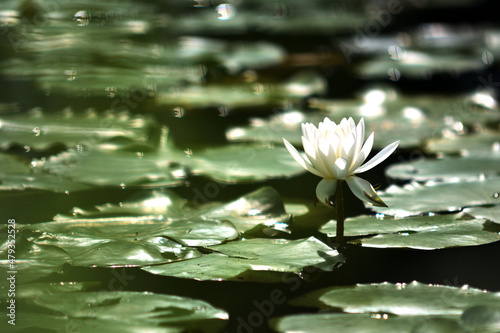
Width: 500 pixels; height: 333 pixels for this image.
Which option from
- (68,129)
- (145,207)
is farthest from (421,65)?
(145,207)

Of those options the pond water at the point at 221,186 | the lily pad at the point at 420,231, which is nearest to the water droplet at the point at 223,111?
Result: the pond water at the point at 221,186

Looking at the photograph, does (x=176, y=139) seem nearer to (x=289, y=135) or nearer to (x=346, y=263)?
(x=289, y=135)

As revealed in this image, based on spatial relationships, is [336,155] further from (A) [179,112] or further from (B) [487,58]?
(B) [487,58]

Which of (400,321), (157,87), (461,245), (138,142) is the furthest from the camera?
(157,87)

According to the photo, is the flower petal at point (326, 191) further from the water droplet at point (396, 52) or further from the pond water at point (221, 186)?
the water droplet at point (396, 52)

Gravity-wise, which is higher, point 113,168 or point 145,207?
point 113,168

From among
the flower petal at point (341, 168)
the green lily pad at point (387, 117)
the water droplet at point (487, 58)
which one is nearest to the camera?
the flower petal at point (341, 168)

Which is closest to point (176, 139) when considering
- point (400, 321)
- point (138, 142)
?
point (138, 142)
